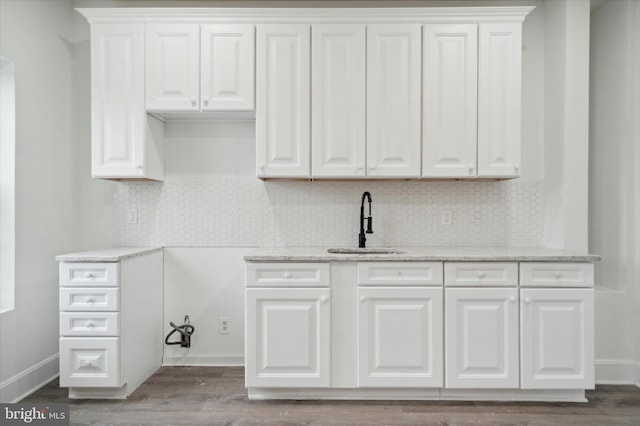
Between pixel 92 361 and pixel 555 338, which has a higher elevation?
pixel 555 338

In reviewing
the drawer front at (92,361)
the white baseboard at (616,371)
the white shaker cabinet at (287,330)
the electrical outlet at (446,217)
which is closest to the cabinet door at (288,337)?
the white shaker cabinet at (287,330)

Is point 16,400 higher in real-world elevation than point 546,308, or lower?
lower

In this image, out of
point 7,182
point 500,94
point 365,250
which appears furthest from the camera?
point 365,250

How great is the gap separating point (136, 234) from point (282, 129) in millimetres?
1436

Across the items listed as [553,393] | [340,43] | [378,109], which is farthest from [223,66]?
[553,393]

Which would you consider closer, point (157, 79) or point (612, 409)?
point (612, 409)

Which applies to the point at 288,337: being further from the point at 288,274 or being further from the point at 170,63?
the point at 170,63

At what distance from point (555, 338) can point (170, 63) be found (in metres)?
3.01

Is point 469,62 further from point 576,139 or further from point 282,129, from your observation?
point 282,129

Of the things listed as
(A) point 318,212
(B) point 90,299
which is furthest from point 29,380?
(A) point 318,212

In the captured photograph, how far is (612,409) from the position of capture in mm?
2338

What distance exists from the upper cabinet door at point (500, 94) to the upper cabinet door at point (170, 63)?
192 cm

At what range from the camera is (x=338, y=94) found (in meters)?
2.63

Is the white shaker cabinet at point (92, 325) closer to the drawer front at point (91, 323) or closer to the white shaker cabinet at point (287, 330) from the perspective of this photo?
the drawer front at point (91, 323)
